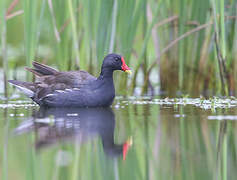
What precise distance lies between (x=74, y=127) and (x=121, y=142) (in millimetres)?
1019

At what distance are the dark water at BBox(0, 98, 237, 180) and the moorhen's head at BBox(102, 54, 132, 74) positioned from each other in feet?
2.12

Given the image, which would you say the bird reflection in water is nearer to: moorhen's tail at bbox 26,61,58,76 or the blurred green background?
moorhen's tail at bbox 26,61,58,76

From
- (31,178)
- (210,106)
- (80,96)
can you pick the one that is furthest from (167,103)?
(31,178)

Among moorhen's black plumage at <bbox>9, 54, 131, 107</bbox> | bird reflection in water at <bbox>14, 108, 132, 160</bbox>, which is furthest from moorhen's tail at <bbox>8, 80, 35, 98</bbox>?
bird reflection in water at <bbox>14, 108, 132, 160</bbox>

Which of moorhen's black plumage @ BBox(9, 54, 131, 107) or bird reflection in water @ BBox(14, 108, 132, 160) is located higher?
moorhen's black plumage @ BBox(9, 54, 131, 107)

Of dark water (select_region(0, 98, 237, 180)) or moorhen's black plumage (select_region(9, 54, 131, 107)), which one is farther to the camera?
moorhen's black plumage (select_region(9, 54, 131, 107))

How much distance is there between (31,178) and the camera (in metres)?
3.65

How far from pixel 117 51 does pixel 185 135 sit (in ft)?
12.2

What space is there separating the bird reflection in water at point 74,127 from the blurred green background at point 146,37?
1191mm

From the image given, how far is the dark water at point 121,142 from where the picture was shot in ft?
12.6

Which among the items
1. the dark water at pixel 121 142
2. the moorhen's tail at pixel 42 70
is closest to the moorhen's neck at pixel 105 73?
the dark water at pixel 121 142

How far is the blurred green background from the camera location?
8180 mm

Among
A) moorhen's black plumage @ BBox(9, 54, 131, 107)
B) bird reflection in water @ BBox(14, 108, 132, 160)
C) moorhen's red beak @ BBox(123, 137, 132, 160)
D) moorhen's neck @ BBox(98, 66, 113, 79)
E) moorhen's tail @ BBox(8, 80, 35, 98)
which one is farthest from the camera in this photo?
moorhen's tail @ BBox(8, 80, 35, 98)

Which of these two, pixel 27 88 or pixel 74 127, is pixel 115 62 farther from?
pixel 74 127
